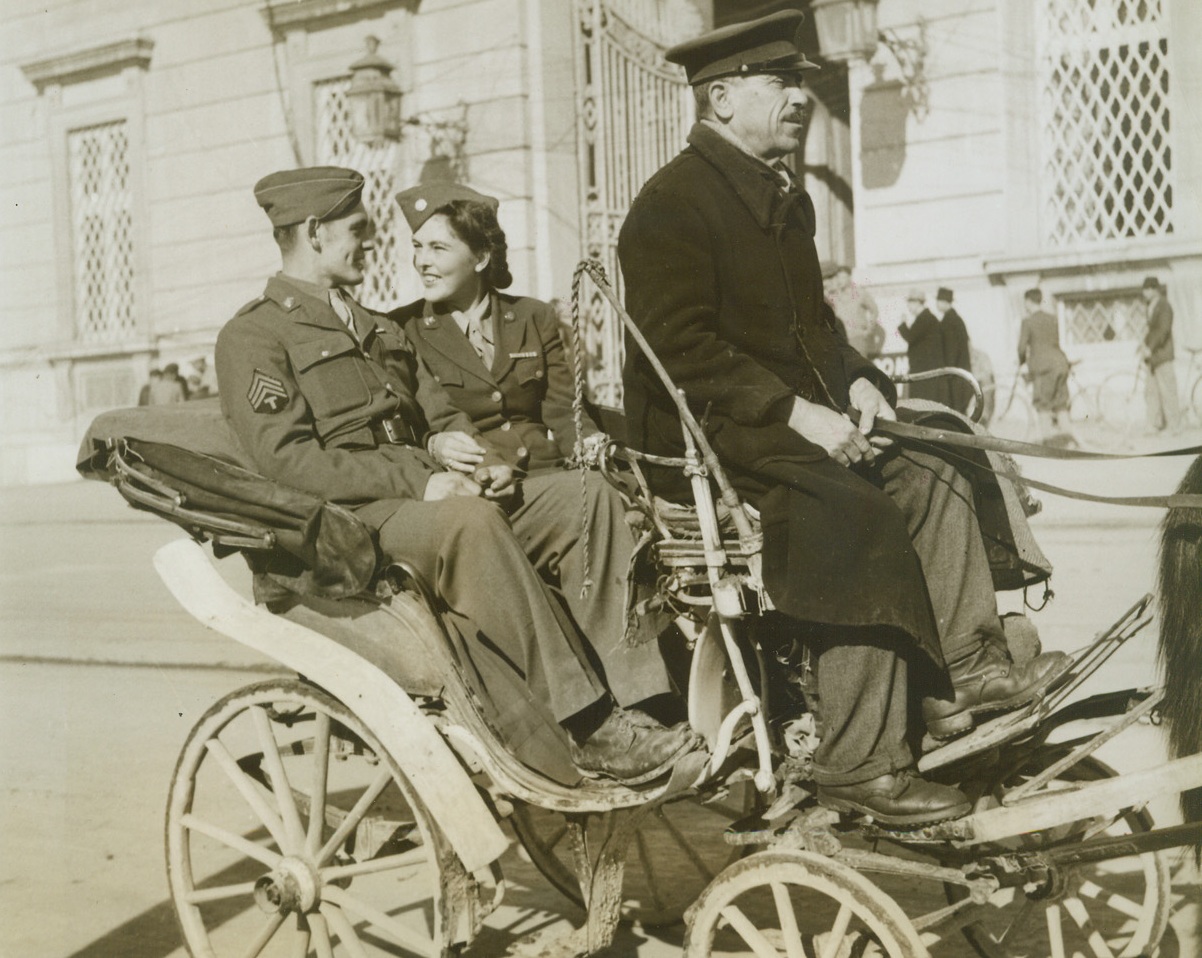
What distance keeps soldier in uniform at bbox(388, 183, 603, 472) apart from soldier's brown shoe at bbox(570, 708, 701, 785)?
978 mm

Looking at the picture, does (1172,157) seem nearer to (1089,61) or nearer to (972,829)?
(1089,61)

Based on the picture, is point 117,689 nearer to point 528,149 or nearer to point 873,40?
point 528,149

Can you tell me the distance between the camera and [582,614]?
11.2ft

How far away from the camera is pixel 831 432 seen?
9.76ft

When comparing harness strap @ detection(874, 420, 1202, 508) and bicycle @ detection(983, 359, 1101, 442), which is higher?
harness strap @ detection(874, 420, 1202, 508)

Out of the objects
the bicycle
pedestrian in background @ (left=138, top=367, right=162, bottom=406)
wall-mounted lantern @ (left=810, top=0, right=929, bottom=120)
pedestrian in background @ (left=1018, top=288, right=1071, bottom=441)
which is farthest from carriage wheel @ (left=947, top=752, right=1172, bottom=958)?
pedestrian in background @ (left=138, top=367, right=162, bottom=406)

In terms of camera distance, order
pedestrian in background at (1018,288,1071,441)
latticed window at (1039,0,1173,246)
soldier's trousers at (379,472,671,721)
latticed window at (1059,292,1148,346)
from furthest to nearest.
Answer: latticed window at (1059,292,1148,346) < pedestrian in background at (1018,288,1071,441) < latticed window at (1039,0,1173,246) < soldier's trousers at (379,472,671,721)

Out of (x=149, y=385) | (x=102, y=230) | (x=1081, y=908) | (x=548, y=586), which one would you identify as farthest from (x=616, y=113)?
(x=1081, y=908)

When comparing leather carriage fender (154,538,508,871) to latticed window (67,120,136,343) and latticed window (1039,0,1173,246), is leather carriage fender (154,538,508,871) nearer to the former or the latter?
latticed window (1039,0,1173,246)

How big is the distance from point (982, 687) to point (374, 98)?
372 inches

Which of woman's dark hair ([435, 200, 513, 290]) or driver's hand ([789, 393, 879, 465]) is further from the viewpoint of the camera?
woman's dark hair ([435, 200, 513, 290])

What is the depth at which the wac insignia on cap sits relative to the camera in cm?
349

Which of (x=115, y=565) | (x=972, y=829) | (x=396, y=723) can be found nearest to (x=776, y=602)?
(x=972, y=829)

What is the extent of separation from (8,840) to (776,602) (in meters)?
3.16
